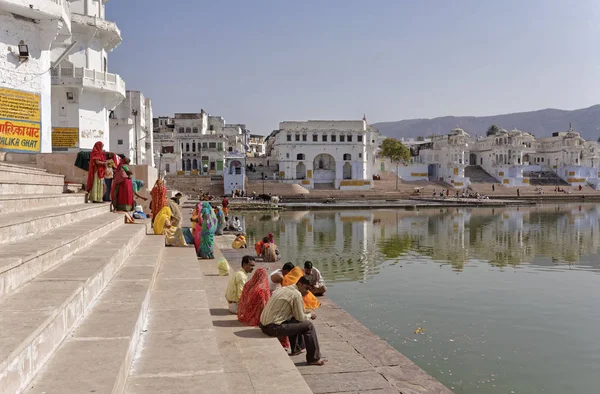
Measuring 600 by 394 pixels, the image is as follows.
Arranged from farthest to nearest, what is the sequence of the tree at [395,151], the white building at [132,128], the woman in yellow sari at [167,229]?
the tree at [395,151], the white building at [132,128], the woman in yellow sari at [167,229]

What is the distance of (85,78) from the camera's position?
19641 millimetres

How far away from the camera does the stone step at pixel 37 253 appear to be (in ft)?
→ 11.6

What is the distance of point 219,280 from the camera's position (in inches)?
339

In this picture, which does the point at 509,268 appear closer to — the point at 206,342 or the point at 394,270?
the point at 394,270

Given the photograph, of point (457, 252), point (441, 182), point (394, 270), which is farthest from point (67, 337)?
point (441, 182)

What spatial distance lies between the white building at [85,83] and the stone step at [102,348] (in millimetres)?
16887

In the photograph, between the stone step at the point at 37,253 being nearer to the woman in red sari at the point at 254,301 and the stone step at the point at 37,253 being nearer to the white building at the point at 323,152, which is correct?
the woman in red sari at the point at 254,301

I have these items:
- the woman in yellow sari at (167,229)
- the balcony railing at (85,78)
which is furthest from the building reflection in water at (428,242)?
the balcony railing at (85,78)

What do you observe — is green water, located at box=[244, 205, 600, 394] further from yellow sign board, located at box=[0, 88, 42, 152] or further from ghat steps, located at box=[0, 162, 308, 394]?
yellow sign board, located at box=[0, 88, 42, 152]

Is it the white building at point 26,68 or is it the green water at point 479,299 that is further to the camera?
the white building at point 26,68

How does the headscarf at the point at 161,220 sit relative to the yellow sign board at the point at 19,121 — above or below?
below

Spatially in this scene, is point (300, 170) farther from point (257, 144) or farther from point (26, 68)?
point (26, 68)

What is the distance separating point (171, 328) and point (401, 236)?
18.1 m

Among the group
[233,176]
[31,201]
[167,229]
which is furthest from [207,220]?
[233,176]
